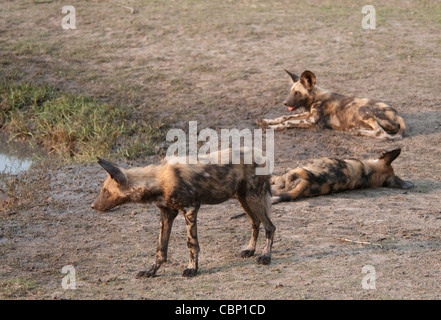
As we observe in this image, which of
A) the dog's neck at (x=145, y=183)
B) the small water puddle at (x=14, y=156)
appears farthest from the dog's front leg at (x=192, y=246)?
the small water puddle at (x=14, y=156)

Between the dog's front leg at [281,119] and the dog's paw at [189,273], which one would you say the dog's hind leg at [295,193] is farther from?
the dog's front leg at [281,119]

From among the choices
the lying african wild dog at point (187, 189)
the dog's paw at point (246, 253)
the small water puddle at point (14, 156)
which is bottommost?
the small water puddle at point (14, 156)

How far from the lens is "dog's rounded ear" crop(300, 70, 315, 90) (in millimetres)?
7348

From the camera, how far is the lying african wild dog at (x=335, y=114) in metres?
7.03

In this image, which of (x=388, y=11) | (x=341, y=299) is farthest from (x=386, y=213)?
(x=388, y=11)

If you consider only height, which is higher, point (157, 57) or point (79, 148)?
point (157, 57)

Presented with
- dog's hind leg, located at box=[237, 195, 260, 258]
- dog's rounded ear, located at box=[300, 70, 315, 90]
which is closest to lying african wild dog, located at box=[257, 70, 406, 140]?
dog's rounded ear, located at box=[300, 70, 315, 90]

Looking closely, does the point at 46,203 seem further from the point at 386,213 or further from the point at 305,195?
the point at 386,213

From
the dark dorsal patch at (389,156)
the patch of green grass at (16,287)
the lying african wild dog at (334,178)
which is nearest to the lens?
the patch of green grass at (16,287)

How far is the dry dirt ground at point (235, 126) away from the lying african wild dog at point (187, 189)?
0.75 feet

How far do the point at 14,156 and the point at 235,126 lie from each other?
232 cm

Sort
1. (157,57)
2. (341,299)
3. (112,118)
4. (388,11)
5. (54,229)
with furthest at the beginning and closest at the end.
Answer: (388,11)
(157,57)
(112,118)
(54,229)
(341,299)

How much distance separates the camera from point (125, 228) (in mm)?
4941

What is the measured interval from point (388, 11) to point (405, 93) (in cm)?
288
